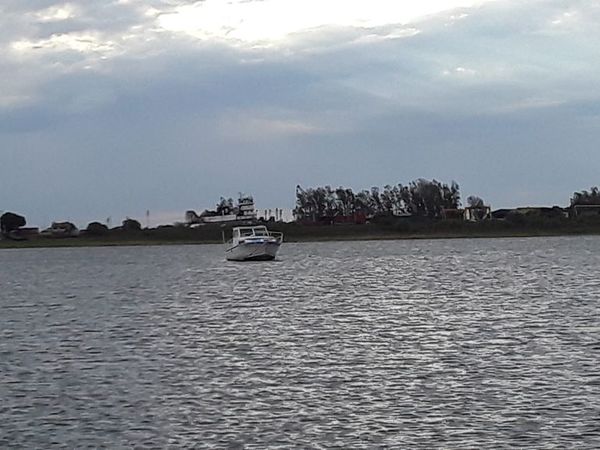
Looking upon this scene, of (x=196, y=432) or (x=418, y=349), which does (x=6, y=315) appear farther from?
(x=196, y=432)

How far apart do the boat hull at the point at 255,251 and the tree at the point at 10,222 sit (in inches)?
4142

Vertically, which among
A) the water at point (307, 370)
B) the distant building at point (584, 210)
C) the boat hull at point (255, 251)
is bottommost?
the water at point (307, 370)

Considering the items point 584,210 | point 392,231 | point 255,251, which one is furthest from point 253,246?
point 584,210

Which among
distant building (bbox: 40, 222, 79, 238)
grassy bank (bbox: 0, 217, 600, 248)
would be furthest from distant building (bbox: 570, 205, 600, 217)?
distant building (bbox: 40, 222, 79, 238)

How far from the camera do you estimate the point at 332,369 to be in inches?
1160

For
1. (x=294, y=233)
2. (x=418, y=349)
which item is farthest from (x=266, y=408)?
(x=294, y=233)

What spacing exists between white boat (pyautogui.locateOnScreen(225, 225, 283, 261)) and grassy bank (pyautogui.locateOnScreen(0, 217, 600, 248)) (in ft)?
263

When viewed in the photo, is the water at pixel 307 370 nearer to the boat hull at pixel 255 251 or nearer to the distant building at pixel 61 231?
the boat hull at pixel 255 251

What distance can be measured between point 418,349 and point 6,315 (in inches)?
997

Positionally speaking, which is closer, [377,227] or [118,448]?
[118,448]

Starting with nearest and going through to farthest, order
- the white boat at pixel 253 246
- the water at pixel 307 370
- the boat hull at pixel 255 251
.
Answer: the water at pixel 307 370
the white boat at pixel 253 246
the boat hull at pixel 255 251

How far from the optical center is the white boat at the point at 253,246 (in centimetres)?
9550

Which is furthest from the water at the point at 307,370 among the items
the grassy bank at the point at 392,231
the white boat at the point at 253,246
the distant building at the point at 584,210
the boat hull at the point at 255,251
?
the distant building at the point at 584,210

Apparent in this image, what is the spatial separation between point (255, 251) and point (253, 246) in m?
1.22
